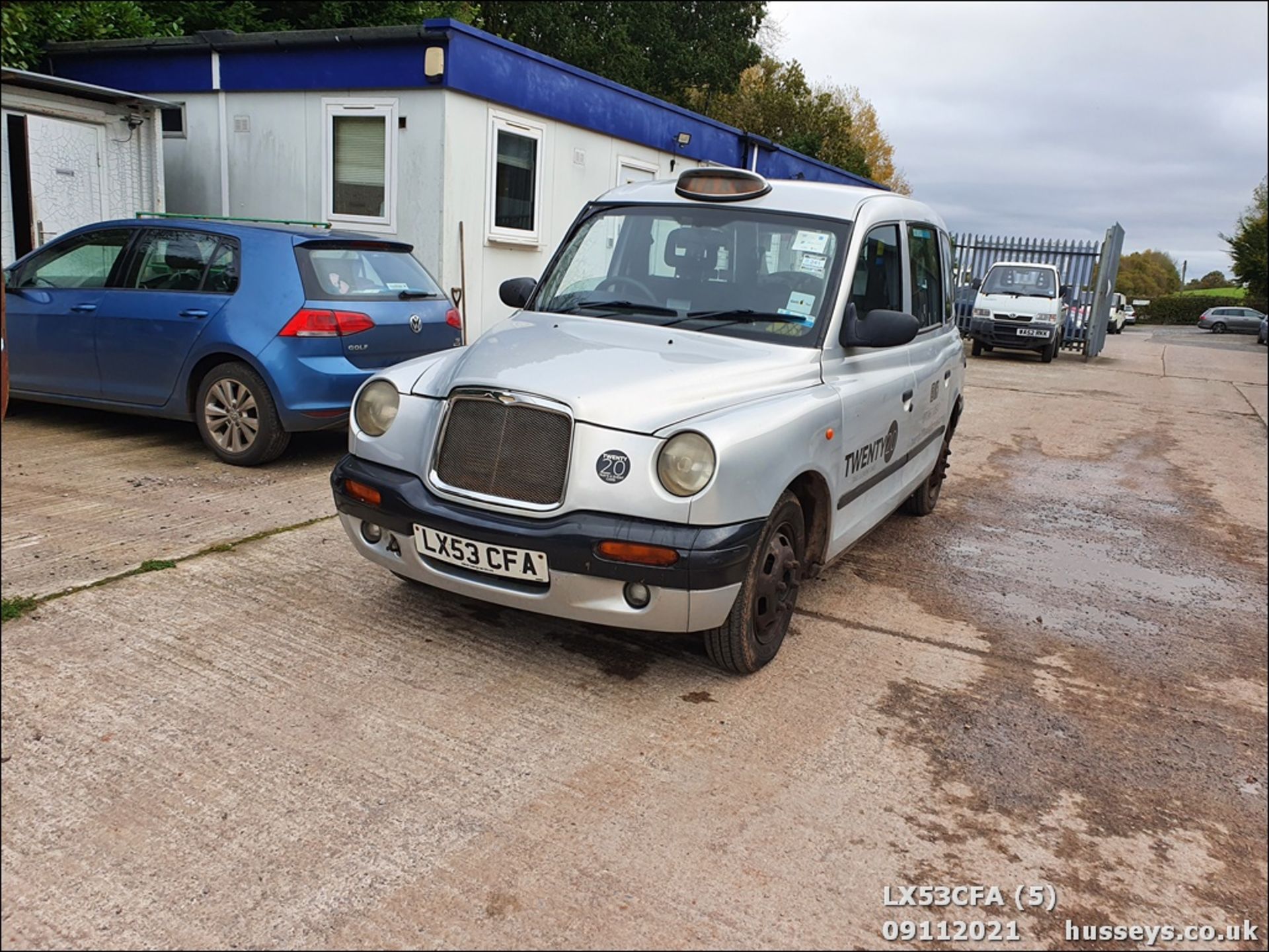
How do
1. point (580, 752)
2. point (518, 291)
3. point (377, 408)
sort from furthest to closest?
point (518, 291), point (377, 408), point (580, 752)

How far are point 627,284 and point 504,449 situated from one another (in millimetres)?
1451

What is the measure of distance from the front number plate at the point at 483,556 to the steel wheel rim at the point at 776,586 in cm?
83

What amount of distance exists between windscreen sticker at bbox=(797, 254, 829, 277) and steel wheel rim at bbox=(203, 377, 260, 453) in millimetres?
3812

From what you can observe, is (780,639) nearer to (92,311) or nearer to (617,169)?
(92,311)

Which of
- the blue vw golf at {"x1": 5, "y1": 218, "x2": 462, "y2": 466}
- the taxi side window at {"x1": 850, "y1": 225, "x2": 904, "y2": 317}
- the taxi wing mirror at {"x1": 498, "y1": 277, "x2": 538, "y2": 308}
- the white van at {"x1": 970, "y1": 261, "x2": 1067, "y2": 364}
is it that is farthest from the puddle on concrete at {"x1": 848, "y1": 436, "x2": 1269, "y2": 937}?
the white van at {"x1": 970, "y1": 261, "x2": 1067, "y2": 364}

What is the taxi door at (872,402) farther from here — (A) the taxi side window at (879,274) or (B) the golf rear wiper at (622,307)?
(B) the golf rear wiper at (622,307)

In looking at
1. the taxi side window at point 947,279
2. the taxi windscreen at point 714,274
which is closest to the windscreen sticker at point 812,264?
the taxi windscreen at point 714,274

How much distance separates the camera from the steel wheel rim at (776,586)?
389 cm

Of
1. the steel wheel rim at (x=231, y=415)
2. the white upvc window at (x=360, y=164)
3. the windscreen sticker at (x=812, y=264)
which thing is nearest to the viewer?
the windscreen sticker at (x=812, y=264)

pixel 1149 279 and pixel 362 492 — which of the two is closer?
pixel 362 492

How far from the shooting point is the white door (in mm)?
10578

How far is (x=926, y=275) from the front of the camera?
230 inches

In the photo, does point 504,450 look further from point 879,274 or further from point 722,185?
point 879,274

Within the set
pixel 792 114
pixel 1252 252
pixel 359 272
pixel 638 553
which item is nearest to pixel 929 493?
pixel 638 553
